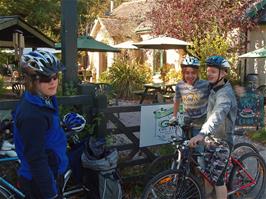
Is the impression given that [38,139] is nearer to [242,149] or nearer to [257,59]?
[242,149]

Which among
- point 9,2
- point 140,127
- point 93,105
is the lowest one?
point 140,127

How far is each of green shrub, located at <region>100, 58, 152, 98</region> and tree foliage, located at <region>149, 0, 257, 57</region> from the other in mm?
2620

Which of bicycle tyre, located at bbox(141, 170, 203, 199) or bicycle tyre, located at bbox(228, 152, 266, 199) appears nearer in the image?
bicycle tyre, located at bbox(141, 170, 203, 199)

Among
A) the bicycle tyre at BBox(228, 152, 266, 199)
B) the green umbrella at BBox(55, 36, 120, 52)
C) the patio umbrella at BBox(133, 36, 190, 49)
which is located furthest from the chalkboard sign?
the green umbrella at BBox(55, 36, 120, 52)

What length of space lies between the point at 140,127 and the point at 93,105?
2.43 feet

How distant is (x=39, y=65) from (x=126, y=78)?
14344 millimetres

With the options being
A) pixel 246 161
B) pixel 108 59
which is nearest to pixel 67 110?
pixel 246 161

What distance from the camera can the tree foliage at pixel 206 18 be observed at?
575 inches

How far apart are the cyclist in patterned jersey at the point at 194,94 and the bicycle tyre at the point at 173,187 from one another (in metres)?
0.75

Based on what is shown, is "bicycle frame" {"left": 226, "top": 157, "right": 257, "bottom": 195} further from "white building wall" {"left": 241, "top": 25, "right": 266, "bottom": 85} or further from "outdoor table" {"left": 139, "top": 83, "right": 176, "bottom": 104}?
"white building wall" {"left": 241, "top": 25, "right": 266, "bottom": 85}

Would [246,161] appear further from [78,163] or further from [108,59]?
[108,59]

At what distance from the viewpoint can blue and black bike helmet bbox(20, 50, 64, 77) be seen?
2510 millimetres

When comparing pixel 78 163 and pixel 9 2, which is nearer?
pixel 78 163

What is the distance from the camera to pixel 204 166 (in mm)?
4203
